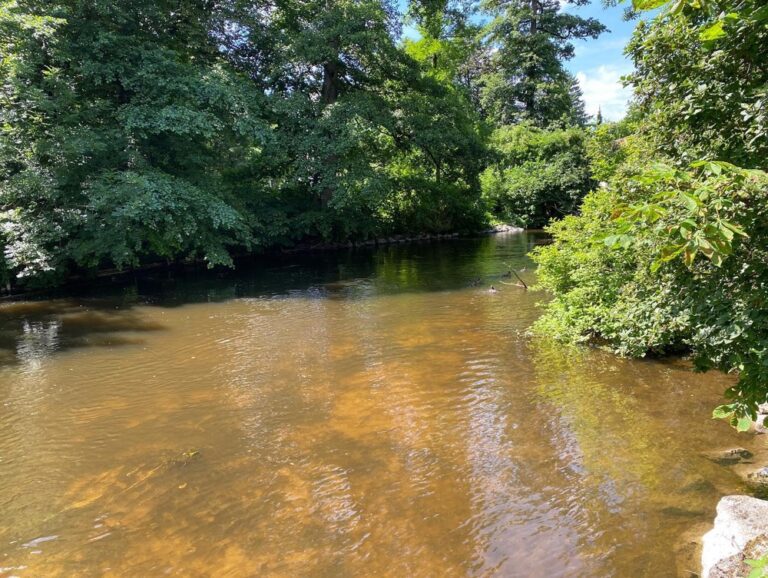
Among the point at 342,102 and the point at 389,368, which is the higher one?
the point at 342,102

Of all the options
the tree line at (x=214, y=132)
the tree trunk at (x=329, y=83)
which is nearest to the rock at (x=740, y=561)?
the tree line at (x=214, y=132)

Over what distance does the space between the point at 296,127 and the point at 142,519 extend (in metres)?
16.2

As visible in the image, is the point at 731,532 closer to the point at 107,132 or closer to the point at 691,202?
the point at 691,202

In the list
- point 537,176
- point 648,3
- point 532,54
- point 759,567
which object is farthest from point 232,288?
point 532,54

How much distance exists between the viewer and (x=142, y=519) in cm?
416

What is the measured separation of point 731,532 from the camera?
3135 millimetres

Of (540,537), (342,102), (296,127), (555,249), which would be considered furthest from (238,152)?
(540,537)

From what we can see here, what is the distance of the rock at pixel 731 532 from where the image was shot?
2.97 meters

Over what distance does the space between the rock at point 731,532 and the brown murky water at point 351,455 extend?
266 mm

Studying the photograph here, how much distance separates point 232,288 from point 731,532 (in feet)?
44.1

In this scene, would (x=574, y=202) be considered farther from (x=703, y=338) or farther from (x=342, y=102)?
(x=703, y=338)

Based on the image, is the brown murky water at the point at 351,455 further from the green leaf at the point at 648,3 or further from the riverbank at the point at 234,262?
the riverbank at the point at 234,262

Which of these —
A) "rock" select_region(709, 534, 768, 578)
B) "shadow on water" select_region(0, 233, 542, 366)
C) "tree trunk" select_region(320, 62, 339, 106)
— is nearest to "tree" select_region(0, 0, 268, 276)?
"shadow on water" select_region(0, 233, 542, 366)

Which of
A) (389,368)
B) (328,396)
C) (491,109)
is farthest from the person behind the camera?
(491,109)
